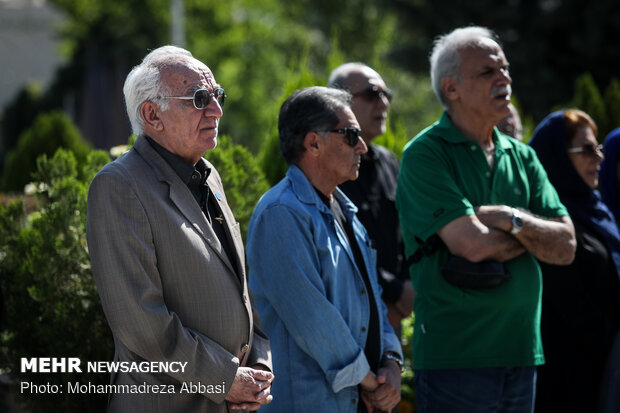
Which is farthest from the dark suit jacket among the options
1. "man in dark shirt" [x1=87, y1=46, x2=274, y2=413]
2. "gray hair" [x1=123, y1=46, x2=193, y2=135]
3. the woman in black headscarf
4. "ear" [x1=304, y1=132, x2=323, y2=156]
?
the woman in black headscarf

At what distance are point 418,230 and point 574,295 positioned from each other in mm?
1354

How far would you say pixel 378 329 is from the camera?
3385 mm

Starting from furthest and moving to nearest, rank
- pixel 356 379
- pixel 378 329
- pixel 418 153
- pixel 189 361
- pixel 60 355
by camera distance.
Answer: pixel 60 355 < pixel 418 153 < pixel 378 329 < pixel 356 379 < pixel 189 361

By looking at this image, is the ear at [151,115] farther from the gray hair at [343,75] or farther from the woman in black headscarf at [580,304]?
the woman in black headscarf at [580,304]

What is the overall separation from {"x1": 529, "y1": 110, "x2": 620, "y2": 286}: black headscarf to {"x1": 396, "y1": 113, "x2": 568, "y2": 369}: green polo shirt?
863 millimetres

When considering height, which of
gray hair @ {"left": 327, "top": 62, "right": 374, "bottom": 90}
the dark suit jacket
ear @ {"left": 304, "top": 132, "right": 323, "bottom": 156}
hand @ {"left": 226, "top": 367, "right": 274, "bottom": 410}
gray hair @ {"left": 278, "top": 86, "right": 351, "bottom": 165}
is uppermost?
gray hair @ {"left": 327, "top": 62, "right": 374, "bottom": 90}

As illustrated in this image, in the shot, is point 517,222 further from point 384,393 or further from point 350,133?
point 384,393

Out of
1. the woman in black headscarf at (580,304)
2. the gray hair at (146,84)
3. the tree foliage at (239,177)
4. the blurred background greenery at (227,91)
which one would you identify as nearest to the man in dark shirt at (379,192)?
the tree foliage at (239,177)

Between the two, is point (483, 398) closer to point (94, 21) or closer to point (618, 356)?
point (618, 356)

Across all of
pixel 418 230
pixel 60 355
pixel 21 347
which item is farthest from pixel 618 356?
pixel 21 347

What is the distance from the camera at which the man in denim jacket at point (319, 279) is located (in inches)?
122

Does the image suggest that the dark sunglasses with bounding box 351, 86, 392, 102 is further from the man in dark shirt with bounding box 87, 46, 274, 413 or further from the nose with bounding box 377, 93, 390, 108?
the man in dark shirt with bounding box 87, 46, 274, 413

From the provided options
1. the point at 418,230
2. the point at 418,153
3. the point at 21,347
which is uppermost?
the point at 418,153

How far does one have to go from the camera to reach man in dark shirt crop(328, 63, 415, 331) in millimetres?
4488
